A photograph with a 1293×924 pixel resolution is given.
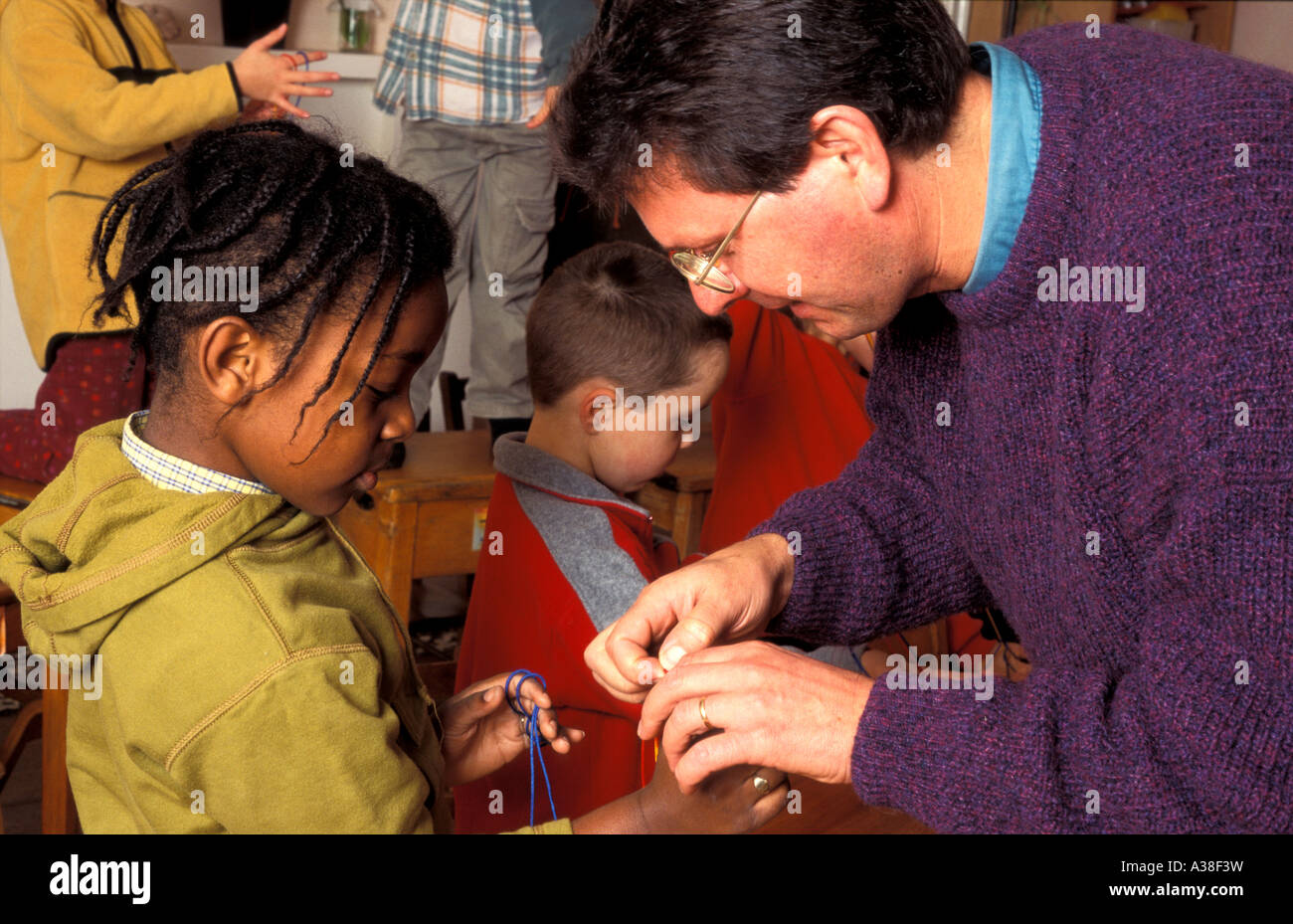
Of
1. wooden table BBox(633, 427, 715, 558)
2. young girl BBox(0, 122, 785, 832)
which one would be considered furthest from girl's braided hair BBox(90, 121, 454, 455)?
wooden table BBox(633, 427, 715, 558)

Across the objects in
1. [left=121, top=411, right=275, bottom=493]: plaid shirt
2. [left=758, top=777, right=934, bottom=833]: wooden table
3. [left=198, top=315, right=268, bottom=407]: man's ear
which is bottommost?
[left=758, top=777, right=934, bottom=833]: wooden table

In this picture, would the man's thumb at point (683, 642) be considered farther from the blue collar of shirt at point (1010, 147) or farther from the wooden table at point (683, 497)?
the wooden table at point (683, 497)

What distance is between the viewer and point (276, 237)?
0.98 metres

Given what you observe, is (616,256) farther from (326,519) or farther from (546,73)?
(546,73)

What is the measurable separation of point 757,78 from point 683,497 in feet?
6.01

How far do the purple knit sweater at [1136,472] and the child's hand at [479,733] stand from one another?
0.45 meters

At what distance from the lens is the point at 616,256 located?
1828 millimetres

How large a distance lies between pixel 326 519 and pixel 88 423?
1416mm

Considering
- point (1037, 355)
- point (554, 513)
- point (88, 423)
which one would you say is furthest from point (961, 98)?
point (88, 423)

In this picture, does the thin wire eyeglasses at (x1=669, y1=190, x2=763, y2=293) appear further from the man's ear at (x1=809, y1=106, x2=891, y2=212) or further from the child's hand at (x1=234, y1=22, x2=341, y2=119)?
the child's hand at (x1=234, y1=22, x2=341, y2=119)

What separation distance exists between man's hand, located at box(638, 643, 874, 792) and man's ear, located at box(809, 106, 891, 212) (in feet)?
1.26

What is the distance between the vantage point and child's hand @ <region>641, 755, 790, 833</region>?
108 centimetres

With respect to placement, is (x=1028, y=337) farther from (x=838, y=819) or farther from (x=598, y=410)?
(x=598, y=410)

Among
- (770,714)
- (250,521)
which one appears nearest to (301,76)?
(250,521)
